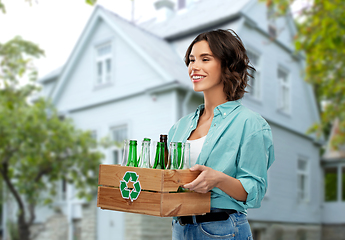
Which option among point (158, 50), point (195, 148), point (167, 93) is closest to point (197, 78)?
point (195, 148)

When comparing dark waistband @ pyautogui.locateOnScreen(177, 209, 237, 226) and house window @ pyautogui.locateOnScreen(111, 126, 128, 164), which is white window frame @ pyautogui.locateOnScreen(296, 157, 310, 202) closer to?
house window @ pyautogui.locateOnScreen(111, 126, 128, 164)

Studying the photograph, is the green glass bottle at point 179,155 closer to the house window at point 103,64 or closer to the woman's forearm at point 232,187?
the woman's forearm at point 232,187

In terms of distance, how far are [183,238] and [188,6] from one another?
12.8 meters

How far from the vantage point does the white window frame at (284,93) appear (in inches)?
541

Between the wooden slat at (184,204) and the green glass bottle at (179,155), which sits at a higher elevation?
the green glass bottle at (179,155)

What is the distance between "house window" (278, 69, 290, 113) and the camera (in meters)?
13.8

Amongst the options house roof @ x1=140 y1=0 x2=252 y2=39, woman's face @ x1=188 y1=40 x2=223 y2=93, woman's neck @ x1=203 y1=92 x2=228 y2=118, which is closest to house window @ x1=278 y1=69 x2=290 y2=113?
house roof @ x1=140 y1=0 x2=252 y2=39

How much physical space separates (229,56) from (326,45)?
8.43m

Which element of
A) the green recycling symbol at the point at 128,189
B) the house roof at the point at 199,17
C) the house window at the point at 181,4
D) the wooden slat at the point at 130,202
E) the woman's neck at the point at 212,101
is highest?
the house window at the point at 181,4

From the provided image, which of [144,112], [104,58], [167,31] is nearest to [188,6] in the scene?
[167,31]

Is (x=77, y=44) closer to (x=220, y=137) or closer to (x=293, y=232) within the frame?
(x=293, y=232)

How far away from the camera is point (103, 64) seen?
481 inches

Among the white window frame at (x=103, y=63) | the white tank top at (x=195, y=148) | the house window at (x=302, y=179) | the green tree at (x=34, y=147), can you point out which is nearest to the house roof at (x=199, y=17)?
the white window frame at (x=103, y=63)

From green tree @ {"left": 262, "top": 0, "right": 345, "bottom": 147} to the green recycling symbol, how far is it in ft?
24.1
